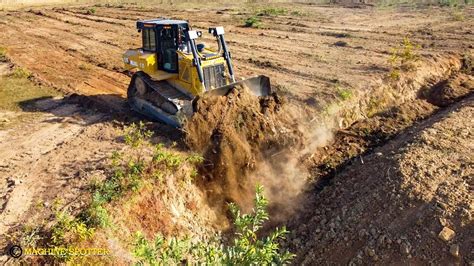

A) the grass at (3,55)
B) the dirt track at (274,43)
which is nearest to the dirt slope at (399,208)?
the dirt track at (274,43)

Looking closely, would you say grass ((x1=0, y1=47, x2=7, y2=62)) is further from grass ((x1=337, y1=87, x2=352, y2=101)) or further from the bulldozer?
grass ((x1=337, y1=87, x2=352, y2=101))

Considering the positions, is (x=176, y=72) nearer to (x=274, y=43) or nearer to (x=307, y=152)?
(x=307, y=152)

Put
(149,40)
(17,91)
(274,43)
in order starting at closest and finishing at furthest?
(149,40) < (17,91) < (274,43)

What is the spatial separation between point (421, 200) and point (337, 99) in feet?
18.6

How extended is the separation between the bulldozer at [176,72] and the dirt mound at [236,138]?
51 centimetres

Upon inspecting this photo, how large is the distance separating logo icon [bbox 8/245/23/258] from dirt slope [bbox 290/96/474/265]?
5.04m

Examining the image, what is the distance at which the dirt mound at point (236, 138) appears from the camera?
9227 mm

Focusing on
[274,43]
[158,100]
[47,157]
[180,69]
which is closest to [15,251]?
[47,157]

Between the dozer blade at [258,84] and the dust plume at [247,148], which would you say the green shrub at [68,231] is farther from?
the dozer blade at [258,84]

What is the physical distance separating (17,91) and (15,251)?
921 cm

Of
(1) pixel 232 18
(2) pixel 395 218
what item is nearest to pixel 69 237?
(2) pixel 395 218

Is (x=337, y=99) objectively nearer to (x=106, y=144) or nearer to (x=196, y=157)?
(x=196, y=157)

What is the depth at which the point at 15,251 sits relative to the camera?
630cm

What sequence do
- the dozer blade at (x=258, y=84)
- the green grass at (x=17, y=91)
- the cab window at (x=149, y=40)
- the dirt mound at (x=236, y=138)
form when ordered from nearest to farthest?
the dirt mound at (x=236, y=138), the dozer blade at (x=258, y=84), the cab window at (x=149, y=40), the green grass at (x=17, y=91)
